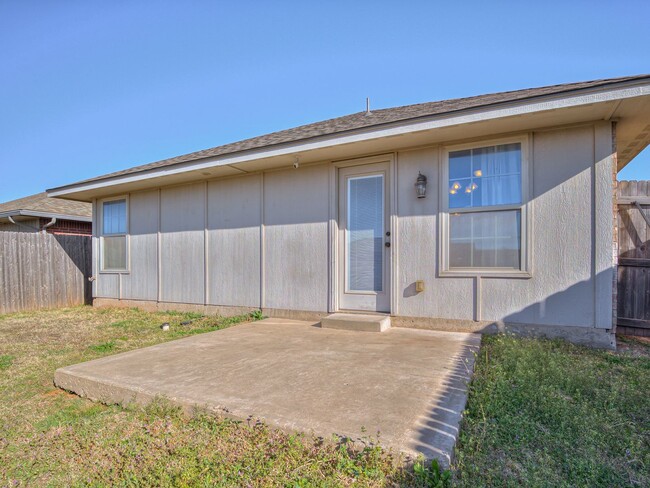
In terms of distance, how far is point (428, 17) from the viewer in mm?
6828

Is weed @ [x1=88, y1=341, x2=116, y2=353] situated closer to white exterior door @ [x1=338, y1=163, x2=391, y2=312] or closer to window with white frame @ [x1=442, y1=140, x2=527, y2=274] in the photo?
white exterior door @ [x1=338, y1=163, x2=391, y2=312]

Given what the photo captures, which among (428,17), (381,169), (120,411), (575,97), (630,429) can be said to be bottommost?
(120,411)

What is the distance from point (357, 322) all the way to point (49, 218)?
12.0m

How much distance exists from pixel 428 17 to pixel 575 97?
4509 millimetres

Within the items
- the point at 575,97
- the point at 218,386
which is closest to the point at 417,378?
the point at 218,386

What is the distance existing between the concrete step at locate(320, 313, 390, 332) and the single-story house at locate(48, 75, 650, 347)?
218 millimetres

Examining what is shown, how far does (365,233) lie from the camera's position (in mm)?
5305

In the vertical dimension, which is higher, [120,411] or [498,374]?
[498,374]

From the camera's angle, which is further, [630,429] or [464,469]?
[630,429]

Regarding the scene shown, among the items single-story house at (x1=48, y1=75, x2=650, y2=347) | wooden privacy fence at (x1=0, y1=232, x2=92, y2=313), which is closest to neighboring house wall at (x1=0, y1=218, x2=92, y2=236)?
wooden privacy fence at (x1=0, y1=232, x2=92, y2=313)

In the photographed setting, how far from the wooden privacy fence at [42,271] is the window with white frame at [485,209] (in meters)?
9.65

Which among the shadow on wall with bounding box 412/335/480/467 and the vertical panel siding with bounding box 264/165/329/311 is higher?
the vertical panel siding with bounding box 264/165/329/311

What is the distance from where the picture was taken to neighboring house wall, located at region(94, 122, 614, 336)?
12.9 feet

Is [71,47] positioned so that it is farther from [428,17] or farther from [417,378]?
[417,378]
